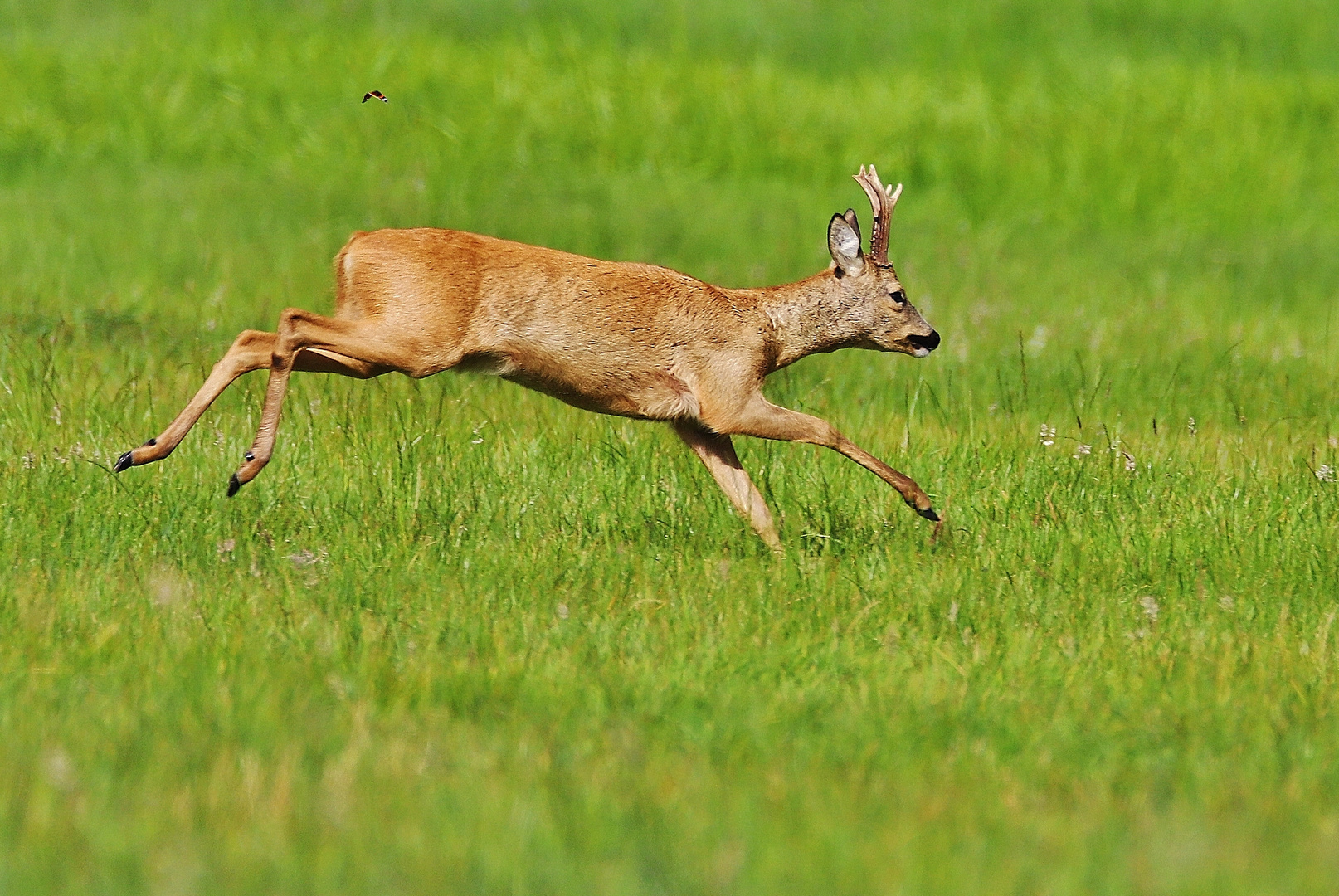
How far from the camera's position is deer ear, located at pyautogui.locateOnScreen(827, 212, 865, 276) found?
23.0 feet

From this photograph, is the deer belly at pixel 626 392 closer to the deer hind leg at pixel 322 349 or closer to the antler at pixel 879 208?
the deer hind leg at pixel 322 349

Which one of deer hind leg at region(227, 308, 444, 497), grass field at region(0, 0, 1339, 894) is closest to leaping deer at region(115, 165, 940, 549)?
deer hind leg at region(227, 308, 444, 497)

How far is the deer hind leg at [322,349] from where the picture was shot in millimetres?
6242

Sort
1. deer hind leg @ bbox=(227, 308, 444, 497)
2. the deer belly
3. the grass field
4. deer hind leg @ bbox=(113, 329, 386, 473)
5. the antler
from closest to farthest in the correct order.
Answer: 1. the grass field
2. deer hind leg @ bbox=(113, 329, 386, 473)
3. deer hind leg @ bbox=(227, 308, 444, 497)
4. the deer belly
5. the antler

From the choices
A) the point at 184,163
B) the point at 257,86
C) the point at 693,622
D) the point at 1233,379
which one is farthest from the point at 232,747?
the point at 257,86

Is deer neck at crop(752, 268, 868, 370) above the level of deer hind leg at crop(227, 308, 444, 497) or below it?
above

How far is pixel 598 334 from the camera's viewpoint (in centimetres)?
652

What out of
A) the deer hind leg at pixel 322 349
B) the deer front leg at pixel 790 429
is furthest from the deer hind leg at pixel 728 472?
the deer hind leg at pixel 322 349

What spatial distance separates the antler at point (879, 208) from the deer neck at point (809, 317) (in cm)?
19

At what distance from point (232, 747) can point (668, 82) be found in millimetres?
12345

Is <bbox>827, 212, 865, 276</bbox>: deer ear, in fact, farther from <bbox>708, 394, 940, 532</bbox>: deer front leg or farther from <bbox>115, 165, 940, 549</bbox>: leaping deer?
Result: <bbox>708, 394, 940, 532</bbox>: deer front leg

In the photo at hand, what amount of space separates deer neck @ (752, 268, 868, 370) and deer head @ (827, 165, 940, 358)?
0.03 meters

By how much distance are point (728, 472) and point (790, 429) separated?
0.31m

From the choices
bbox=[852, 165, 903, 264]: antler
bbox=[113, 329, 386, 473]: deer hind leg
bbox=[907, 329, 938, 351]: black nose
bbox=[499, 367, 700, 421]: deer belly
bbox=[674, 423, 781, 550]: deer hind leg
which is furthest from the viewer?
bbox=[907, 329, 938, 351]: black nose
